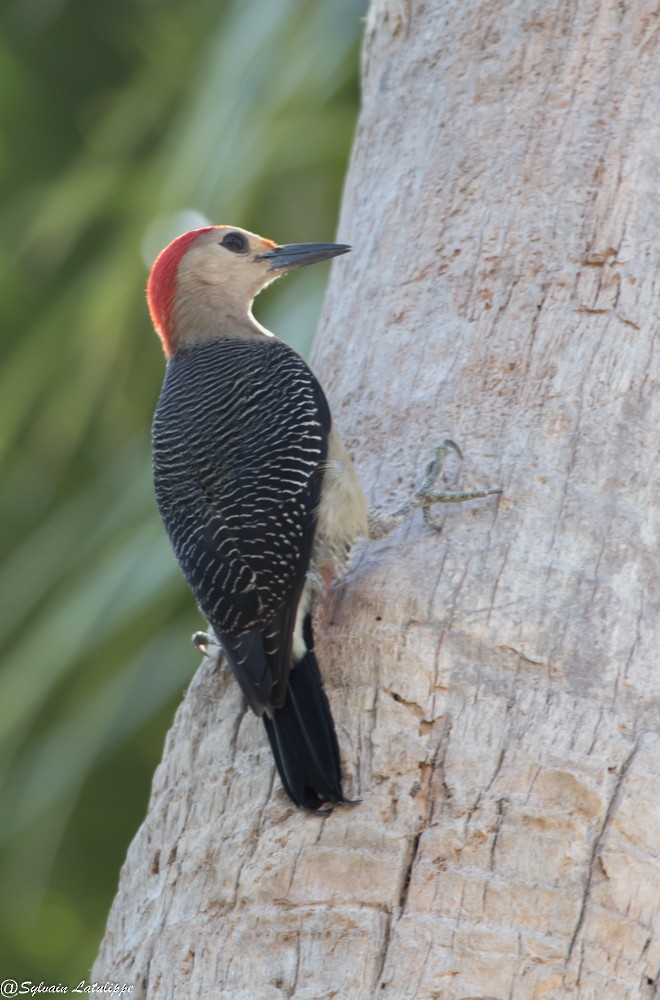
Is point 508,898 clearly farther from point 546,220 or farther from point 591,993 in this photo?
point 546,220

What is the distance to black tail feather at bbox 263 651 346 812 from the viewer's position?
275cm

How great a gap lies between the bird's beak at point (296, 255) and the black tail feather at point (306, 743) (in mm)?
1558

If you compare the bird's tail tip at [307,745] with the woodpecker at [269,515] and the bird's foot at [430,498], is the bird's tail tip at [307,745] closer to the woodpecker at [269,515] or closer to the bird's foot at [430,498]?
the woodpecker at [269,515]

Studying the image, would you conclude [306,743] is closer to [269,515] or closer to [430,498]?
[430,498]

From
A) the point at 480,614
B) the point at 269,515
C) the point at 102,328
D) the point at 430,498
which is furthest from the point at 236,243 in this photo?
the point at 480,614

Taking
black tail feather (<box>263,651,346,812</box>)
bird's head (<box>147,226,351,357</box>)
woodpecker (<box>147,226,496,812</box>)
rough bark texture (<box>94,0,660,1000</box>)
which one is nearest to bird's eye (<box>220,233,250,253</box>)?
bird's head (<box>147,226,351,357</box>)

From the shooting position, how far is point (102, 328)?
5.09m

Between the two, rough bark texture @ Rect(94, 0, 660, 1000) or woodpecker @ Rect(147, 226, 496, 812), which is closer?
rough bark texture @ Rect(94, 0, 660, 1000)

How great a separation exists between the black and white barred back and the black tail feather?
29cm

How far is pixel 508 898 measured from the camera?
2605 millimetres

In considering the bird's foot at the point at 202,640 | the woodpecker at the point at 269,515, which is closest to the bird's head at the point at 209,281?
the woodpecker at the point at 269,515

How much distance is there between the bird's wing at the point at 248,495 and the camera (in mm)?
3176

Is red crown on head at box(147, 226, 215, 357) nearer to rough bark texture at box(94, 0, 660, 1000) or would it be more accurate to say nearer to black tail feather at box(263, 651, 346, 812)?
rough bark texture at box(94, 0, 660, 1000)

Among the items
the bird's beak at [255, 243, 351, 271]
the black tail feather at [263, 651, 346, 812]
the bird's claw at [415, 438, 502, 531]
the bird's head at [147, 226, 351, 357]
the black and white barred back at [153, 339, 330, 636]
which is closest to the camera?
the black tail feather at [263, 651, 346, 812]
